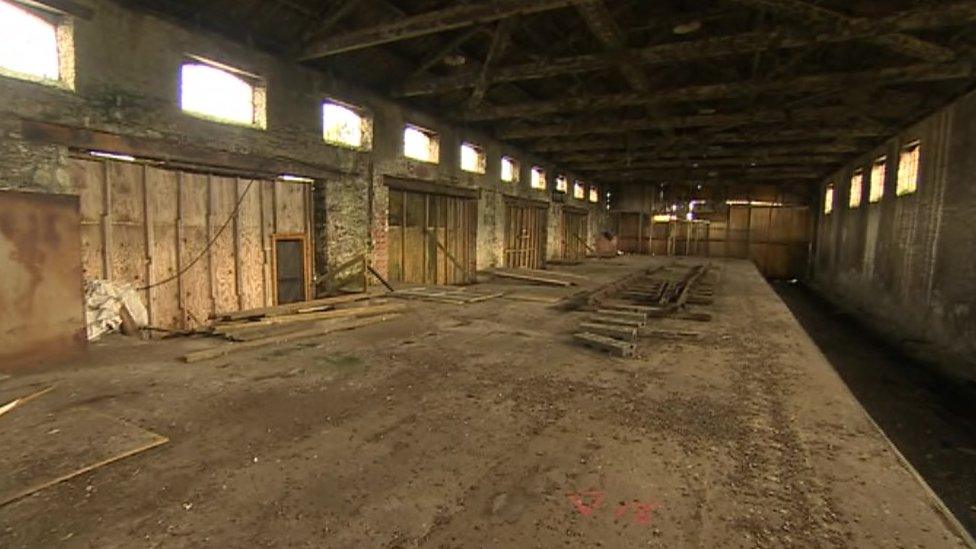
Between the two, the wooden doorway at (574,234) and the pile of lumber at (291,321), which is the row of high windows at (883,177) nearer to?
the wooden doorway at (574,234)

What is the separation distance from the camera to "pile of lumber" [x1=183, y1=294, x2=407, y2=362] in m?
4.66

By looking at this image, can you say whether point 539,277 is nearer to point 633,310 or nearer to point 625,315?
point 633,310

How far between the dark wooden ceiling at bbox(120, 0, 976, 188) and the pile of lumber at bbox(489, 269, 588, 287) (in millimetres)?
3419

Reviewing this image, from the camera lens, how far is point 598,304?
24.1 ft

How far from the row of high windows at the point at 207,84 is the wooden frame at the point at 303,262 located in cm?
161

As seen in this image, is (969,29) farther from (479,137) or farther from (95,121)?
(95,121)

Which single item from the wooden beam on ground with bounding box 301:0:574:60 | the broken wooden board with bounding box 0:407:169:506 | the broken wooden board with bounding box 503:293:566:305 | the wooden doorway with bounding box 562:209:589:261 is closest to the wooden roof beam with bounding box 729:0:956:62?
the wooden beam on ground with bounding box 301:0:574:60

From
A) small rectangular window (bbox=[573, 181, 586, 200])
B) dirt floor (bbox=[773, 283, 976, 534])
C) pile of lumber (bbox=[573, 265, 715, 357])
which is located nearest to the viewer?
dirt floor (bbox=[773, 283, 976, 534])

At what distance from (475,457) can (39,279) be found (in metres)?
4.12

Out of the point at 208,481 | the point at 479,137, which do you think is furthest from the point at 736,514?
the point at 479,137

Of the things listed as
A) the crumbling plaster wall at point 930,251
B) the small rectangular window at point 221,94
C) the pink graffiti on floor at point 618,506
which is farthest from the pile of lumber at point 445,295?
the crumbling plaster wall at point 930,251

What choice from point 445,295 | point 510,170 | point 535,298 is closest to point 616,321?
point 535,298

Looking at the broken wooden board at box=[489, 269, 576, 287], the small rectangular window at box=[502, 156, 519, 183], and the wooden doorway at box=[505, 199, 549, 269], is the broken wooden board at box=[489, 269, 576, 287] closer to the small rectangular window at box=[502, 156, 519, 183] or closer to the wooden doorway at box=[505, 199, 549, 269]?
the wooden doorway at box=[505, 199, 549, 269]

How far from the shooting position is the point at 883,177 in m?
Result: 11.9
